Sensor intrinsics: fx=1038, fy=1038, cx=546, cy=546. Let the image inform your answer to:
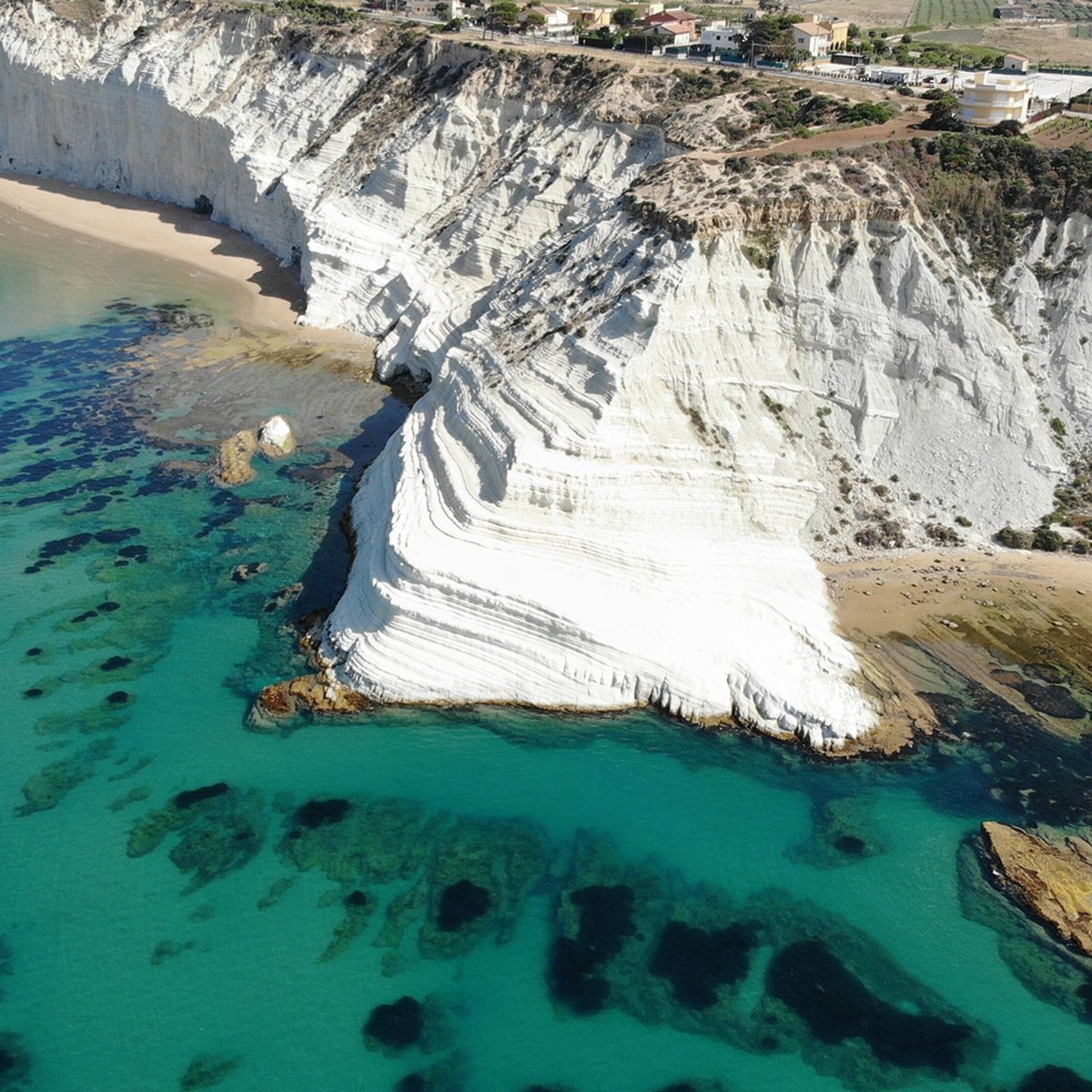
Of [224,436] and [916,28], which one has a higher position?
[916,28]

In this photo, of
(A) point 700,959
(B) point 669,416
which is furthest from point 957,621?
(A) point 700,959

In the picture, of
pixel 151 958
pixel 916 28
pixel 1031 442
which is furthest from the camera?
pixel 916 28

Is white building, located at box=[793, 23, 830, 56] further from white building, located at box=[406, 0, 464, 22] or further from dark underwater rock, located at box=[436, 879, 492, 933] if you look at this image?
dark underwater rock, located at box=[436, 879, 492, 933]

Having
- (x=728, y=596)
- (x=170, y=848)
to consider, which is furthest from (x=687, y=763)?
(x=170, y=848)

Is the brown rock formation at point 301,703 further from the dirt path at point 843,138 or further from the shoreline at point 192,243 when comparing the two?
the dirt path at point 843,138

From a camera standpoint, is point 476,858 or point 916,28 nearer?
point 476,858

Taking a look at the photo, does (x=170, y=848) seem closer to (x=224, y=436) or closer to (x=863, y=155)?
(x=224, y=436)

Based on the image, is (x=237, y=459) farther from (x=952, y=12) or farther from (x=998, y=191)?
(x=952, y=12)
